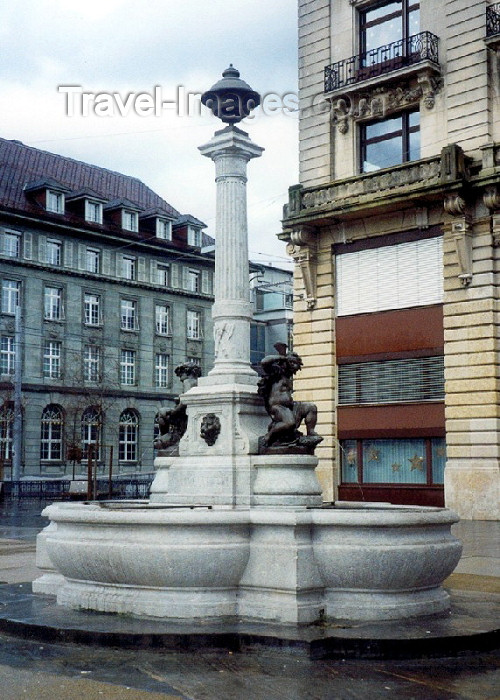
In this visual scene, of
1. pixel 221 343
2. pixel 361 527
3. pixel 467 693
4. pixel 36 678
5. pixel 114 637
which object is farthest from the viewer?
pixel 221 343

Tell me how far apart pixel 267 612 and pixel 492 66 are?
72.1ft

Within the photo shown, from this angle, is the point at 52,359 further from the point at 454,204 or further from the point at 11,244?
the point at 454,204

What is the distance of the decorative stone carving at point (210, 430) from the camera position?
45.0 feet

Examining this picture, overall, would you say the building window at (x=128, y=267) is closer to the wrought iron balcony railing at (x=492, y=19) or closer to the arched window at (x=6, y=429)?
the arched window at (x=6, y=429)

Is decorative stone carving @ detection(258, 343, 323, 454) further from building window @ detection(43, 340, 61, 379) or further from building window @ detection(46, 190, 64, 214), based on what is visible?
building window @ detection(46, 190, 64, 214)

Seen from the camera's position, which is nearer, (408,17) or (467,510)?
(467,510)

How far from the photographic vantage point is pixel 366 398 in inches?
1198

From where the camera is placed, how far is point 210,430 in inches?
540

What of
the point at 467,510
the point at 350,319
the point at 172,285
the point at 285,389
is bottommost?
the point at 467,510

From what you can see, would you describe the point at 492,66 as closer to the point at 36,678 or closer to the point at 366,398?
the point at 366,398

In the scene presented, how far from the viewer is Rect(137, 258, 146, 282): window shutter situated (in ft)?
212

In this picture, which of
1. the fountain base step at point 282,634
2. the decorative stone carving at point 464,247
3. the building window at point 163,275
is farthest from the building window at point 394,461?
the building window at point 163,275

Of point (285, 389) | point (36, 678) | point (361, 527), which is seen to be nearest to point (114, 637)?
point (36, 678)

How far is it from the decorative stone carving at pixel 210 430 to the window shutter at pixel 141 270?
169 feet
